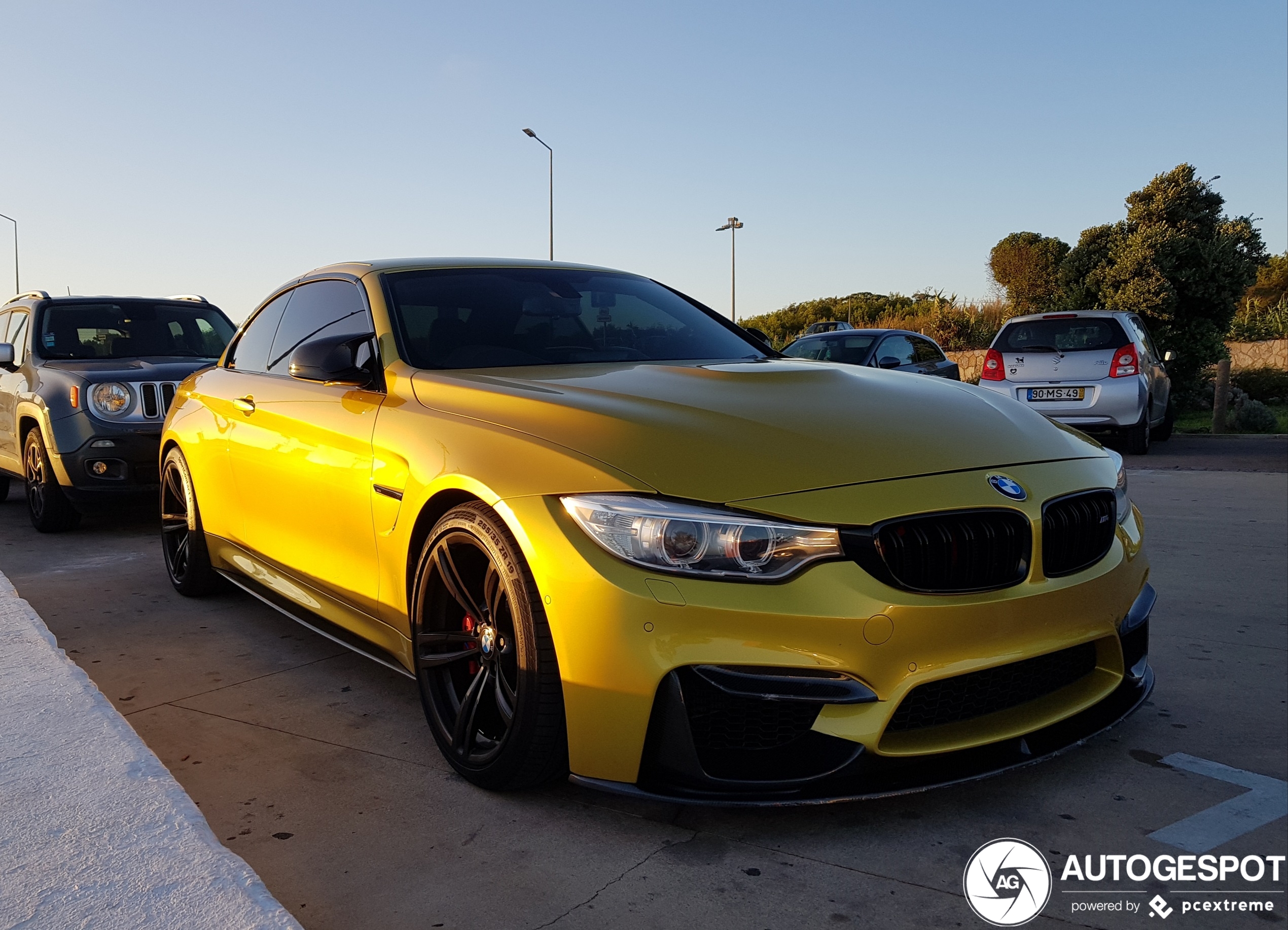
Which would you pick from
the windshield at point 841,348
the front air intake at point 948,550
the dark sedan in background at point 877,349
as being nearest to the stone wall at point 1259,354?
the dark sedan in background at point 877,349

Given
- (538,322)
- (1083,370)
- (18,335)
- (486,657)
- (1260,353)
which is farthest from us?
(1260,353)

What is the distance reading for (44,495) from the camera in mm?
7023

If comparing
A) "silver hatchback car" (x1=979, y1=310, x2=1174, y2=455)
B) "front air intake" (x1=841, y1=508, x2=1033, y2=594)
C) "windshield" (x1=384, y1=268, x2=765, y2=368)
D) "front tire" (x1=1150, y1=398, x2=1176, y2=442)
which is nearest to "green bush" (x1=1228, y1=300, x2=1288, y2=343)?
"front tire" (x1=1150, y1=398, x2=1176, y2=442)

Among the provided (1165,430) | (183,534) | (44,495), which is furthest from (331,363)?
(1165,430)

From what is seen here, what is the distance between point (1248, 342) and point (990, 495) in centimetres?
2389

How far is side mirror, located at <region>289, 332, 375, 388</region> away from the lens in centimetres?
338

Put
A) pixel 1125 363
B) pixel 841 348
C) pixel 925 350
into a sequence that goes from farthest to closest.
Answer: pixel 925 350 < pixel 841 348 < pixel 1125 363

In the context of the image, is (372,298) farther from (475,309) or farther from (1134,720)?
(1134,720)

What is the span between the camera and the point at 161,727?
3256mm

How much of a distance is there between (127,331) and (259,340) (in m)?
3.78

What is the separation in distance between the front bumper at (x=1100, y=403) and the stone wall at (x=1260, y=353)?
12.7m

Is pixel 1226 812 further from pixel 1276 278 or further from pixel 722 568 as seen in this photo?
pixel 1276 278

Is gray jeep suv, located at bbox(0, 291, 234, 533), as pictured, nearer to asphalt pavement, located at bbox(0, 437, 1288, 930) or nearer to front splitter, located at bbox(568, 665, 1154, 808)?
asphalt pavement, located at bbox(0, 437, 1288, 930)

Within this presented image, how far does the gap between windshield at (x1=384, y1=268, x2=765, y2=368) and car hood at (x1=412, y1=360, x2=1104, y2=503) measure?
21 centimetres
